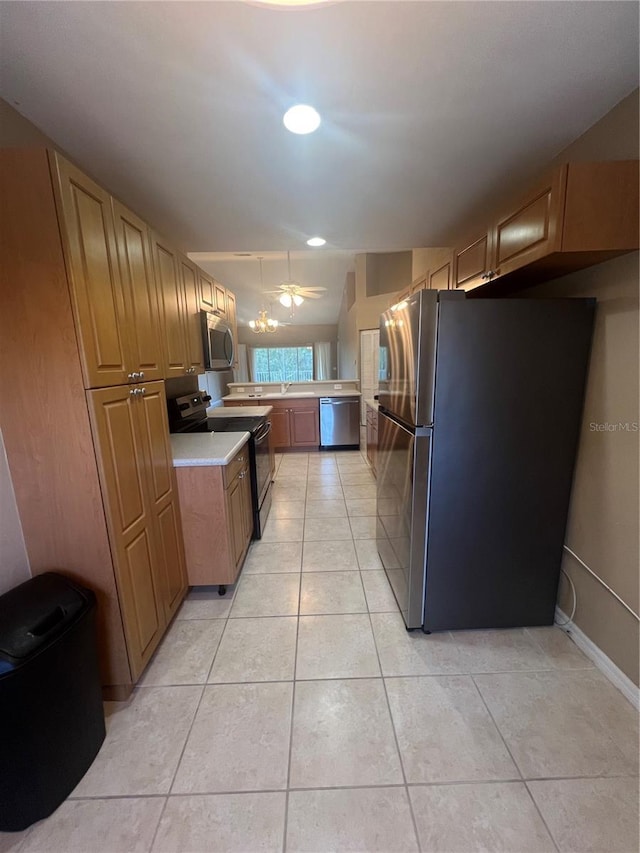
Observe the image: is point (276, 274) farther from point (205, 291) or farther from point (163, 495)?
point (163, 495)

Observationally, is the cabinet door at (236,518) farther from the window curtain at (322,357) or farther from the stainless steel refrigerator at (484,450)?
the window curtain at (322,357)

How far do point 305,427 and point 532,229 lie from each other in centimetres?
410

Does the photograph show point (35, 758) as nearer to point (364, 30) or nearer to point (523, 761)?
point (523, 761)

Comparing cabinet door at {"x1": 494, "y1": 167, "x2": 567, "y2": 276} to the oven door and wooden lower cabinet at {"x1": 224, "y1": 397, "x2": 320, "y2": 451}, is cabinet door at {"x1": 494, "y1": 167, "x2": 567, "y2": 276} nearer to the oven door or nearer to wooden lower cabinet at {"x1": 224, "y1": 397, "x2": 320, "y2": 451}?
the oven door

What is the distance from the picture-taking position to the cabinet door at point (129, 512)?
1279 mm

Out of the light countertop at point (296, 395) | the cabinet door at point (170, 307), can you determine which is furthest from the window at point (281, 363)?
the cabinet door at point (170, 307)

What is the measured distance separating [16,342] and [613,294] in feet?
7.57

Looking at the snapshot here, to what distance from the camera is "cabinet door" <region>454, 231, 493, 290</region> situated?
1.77 m

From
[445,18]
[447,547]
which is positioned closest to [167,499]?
[447,547]

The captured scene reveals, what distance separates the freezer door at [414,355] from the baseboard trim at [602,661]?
1.32m

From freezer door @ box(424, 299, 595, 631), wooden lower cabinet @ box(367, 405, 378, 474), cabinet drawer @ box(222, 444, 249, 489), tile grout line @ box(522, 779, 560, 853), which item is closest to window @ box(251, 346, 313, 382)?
wooden lower cabinet @ box(367, 405, 378, 474)

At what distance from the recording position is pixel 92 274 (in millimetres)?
1237

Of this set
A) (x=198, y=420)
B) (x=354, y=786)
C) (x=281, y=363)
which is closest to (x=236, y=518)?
(x=198, y=420)

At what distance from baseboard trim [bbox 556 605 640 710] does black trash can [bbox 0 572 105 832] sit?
215 cm
